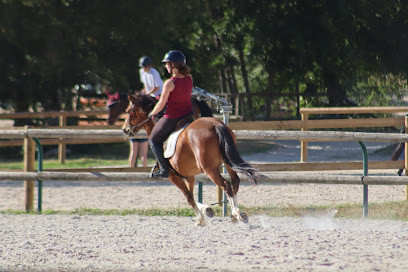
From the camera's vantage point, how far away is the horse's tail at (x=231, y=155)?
20.7ft

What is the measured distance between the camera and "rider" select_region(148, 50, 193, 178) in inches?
267

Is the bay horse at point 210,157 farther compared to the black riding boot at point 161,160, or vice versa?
the black riding boot at point 161,160

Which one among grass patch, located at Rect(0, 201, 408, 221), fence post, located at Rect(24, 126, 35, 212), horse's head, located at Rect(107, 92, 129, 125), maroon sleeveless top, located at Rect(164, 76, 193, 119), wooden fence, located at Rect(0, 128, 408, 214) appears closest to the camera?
maroon sleeveless top, located at Rect(164, 76, 193, 119)

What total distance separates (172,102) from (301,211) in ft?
8.57

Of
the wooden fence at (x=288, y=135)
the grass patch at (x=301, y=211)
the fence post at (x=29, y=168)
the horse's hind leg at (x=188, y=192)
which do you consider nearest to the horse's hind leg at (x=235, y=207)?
the horse's hind leg at (x=188, y=192)

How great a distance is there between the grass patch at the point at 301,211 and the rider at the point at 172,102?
159 centimetres

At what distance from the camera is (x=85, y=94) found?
21344 millimetres

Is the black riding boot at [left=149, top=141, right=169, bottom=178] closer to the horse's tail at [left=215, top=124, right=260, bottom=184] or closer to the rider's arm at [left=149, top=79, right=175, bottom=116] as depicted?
the rider's arm at [left=149, top=79, right=175, bottom=116]

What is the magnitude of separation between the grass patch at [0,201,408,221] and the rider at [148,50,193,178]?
1.59 m

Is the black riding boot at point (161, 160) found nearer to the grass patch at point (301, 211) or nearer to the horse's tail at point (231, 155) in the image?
the horse's tail at point (231, 155)

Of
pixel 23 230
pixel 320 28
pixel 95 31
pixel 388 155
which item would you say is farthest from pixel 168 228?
pixel 320 28

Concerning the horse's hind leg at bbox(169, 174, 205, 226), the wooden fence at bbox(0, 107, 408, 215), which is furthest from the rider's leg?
the wooden fence at bbox(0, 107, 408, 215)

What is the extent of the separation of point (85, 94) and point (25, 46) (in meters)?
2.50

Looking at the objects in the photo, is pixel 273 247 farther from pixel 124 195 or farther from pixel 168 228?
pixel 124 195
